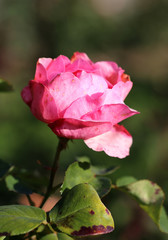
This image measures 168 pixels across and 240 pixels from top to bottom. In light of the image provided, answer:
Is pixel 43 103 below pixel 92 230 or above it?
above

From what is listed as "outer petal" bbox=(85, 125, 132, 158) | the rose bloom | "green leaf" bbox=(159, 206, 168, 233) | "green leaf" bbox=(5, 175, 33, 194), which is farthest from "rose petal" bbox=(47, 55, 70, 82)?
"green leaf" bbox=(159, 206, 168, 233)

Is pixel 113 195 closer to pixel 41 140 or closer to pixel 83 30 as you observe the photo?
pixel 41 140

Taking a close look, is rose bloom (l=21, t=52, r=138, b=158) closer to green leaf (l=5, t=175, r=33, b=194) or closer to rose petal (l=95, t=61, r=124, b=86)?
rose petal (l=95, t=61, r=124, b=86)

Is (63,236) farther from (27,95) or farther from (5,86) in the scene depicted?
(5,86)

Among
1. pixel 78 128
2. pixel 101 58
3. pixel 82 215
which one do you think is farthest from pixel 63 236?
pixel 101 58

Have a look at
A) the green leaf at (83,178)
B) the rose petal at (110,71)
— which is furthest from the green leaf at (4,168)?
the rose petal at (110,71)

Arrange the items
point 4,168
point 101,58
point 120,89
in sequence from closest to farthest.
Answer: point 120,89 < point 4,168 < point 101,58

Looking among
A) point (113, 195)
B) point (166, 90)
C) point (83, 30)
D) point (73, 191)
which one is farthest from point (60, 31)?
point (73, 191)
